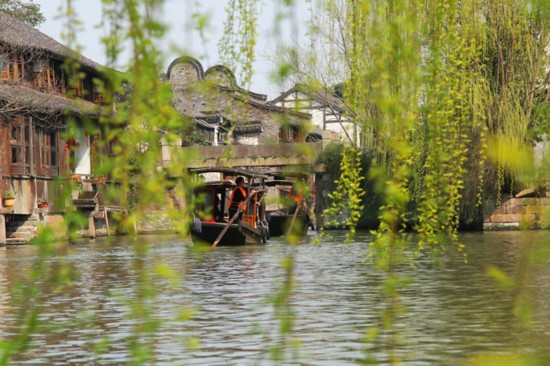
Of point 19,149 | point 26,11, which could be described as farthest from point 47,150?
point 26,11

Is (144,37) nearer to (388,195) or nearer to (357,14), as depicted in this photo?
(388,195)

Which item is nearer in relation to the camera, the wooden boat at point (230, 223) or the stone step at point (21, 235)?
the wooden boat at point (230, 223)

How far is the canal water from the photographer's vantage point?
17.4 ft

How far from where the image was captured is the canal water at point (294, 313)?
5297 mm

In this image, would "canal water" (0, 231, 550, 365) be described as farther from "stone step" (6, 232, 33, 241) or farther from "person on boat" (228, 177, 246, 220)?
"stone step" (6, 232, 33, 241)

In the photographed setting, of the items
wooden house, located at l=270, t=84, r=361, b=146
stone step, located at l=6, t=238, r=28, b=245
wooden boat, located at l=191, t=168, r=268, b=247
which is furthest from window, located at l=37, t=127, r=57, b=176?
wooden house, located at l=270, t=84, r=361, b=146

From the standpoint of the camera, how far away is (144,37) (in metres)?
3.89


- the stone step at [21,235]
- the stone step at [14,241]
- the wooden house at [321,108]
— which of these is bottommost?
the stone step at [14,241]

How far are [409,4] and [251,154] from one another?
40.5 meters

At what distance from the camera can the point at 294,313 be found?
541 centimetres

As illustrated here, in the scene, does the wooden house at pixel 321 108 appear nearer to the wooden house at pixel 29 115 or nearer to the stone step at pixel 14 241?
the wooden house at pixel 29 115

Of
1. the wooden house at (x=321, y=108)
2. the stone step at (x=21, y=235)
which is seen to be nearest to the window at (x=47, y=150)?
the stone step at (x=21, y=235)

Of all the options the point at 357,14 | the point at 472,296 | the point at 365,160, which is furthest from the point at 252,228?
the point at 357,14

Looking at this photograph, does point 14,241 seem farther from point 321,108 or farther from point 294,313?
point 294,313
